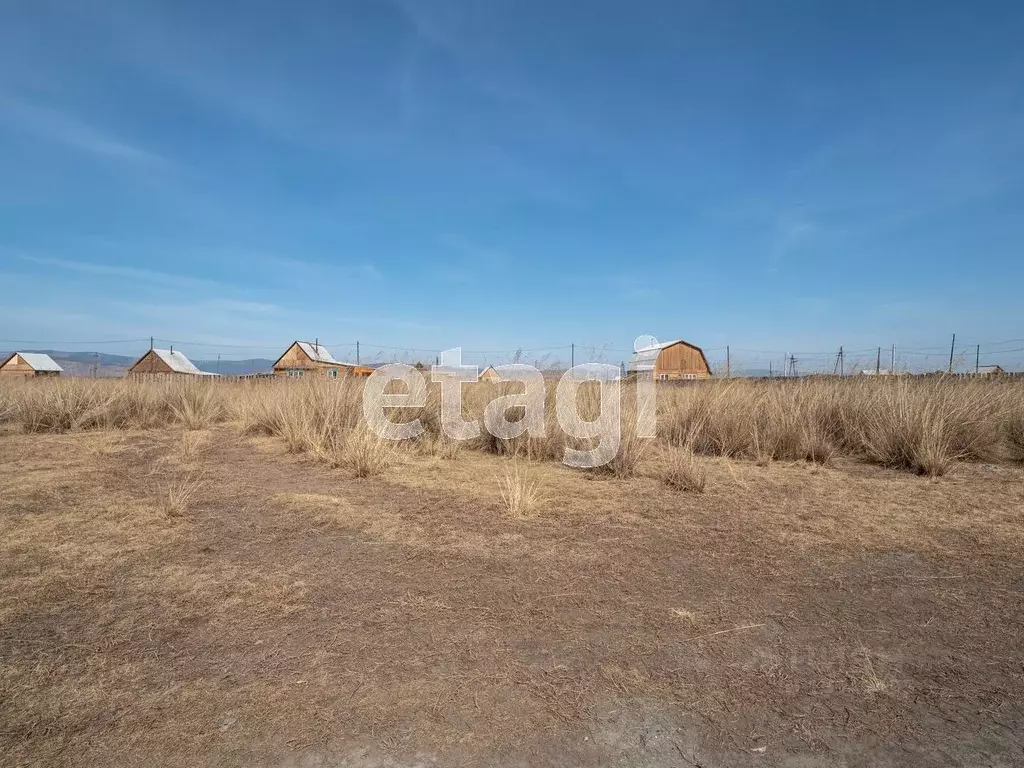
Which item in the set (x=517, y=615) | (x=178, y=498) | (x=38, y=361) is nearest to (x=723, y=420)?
(x=517, y=615)

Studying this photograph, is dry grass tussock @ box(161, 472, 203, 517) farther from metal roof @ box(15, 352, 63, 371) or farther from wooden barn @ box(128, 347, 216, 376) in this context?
metal roof @ box(15, 352, 63, 371)

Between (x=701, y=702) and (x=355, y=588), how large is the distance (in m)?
1.78

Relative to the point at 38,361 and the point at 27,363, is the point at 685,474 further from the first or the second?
the point at 38,361

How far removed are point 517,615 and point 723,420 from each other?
215 inches

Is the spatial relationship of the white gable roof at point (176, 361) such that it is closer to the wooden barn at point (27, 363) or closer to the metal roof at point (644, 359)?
the wooden barn at point (27, 363)

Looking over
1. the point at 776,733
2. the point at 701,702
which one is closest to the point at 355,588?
the point at 701,702

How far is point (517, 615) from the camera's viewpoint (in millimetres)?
2523

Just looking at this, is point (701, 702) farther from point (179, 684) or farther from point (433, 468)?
point (433, 468)

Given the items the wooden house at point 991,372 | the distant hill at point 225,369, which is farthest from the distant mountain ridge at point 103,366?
the wooden house at point 991,372

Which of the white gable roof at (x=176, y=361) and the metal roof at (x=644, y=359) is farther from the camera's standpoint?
the white gable roof at (x=176, y=361)

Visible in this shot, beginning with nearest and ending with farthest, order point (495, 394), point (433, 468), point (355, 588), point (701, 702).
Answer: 1. point (701, 702)
2. point (355, 588)
3. point (433, 468)
4. point (495, 394)

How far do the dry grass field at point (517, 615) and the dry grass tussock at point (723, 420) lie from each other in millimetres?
178

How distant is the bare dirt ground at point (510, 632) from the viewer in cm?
168

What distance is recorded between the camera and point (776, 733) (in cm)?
171
